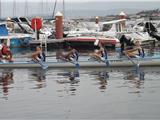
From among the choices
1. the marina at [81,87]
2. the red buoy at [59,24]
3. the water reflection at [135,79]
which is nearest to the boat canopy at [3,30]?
the red buoy at [59,24]

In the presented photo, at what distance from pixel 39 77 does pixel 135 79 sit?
4946 mm

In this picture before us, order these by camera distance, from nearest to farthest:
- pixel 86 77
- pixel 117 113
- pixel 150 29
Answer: pixel 117 113 < pixel 86 77 < pixel 150 29

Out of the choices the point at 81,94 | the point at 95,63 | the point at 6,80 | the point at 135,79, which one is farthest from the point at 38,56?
the point at 81,94

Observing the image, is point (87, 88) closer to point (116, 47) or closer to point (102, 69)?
point (102, 69)

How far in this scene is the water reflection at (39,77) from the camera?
864 inches

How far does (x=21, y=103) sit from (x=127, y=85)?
5.68m

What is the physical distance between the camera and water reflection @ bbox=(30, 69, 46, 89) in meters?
22.0

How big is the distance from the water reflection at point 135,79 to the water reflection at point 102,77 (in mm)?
977

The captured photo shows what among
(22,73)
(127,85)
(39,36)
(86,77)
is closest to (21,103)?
(127,85)

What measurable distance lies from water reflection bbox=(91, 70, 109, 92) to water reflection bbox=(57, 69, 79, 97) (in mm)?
999

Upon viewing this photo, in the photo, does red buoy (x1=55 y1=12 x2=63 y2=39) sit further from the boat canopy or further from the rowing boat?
the rowing boat

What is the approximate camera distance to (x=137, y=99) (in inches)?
693

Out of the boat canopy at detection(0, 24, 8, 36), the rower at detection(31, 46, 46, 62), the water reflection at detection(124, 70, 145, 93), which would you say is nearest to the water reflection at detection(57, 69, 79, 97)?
the rower at detection(31, 46, 46, 62)

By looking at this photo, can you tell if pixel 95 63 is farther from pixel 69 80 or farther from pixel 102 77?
pixel 69 80
